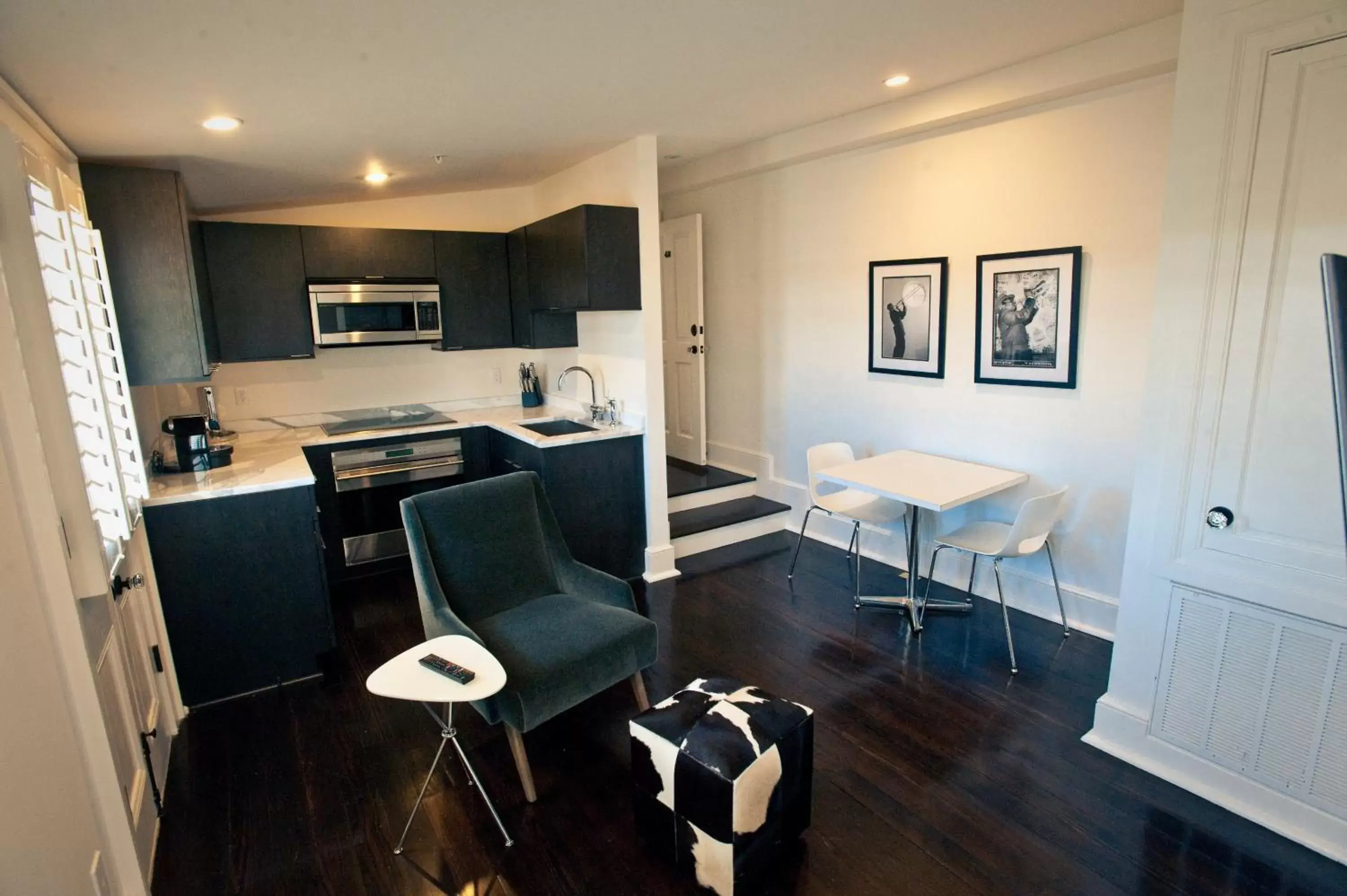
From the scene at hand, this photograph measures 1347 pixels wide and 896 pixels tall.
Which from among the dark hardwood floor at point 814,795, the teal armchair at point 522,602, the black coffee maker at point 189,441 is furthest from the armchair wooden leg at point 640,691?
the black coffee maker at point 189,441

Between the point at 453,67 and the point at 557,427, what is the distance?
8.07ft

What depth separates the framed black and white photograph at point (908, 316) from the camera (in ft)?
12.3

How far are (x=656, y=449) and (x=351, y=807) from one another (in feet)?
7.70

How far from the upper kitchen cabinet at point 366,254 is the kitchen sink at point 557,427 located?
3.93 feet

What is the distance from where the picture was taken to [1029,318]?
336cm

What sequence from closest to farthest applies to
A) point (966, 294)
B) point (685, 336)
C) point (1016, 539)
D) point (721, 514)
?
point (1016, 539)
point (966, 294)
point (721, 514)
point (685, 336)

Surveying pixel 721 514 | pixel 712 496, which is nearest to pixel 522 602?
pixel 721 514

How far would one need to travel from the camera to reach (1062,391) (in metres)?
3.29

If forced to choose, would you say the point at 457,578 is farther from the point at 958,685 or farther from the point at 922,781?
the point at 958,685

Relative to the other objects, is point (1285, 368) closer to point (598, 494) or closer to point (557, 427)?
point (598, 494)

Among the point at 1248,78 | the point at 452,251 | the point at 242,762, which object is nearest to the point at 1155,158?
the point at 1248,78

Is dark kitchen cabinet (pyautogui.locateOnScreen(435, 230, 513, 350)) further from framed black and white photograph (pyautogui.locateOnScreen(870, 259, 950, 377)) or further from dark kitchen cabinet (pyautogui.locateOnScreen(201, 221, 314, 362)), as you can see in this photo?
framed black and white photograph (pyautogui.locateOnScreen(870, 259, 950, 377))

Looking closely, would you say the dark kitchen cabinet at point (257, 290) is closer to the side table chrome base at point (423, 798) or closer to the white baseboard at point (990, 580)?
the side table chrome base at point (423, 798)

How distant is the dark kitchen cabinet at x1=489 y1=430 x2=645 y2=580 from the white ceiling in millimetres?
1655
